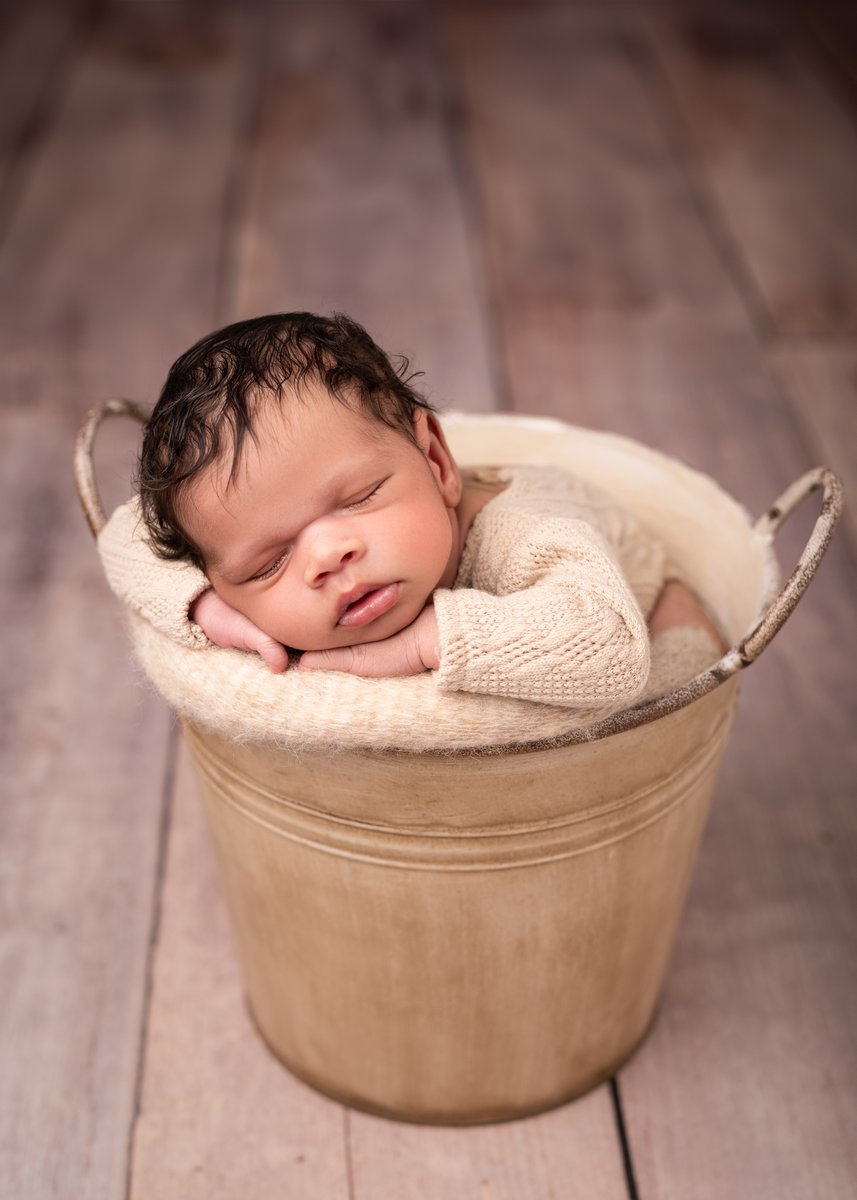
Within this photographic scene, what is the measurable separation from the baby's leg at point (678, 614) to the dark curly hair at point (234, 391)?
0.91ft

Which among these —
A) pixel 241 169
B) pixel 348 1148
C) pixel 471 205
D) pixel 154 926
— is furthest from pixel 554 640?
pixel 241 169

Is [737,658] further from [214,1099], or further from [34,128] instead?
[34,128]

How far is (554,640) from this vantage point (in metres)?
0.74

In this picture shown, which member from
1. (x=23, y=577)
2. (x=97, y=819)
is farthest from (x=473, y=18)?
(x=97, y=819)

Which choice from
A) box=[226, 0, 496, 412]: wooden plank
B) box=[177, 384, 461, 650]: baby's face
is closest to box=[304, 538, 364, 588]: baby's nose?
box=[177, 384, 461, 650]: baby's face

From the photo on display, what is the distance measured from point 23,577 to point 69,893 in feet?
1.74

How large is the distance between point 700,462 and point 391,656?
1.05m

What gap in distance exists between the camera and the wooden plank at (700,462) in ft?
3.38

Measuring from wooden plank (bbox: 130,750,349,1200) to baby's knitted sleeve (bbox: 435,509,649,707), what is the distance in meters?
0.48

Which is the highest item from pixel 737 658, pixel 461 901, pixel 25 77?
pixel 737 658

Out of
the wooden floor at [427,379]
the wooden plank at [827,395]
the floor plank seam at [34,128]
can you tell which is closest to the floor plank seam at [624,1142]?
the wooden floor at [427,379]

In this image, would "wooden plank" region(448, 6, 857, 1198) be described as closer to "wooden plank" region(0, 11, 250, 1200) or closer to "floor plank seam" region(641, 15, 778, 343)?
"floor plank seam" region(641, 15, 778, 343)

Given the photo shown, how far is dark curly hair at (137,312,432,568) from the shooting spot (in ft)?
2.62

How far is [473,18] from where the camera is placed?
10.8 ft
